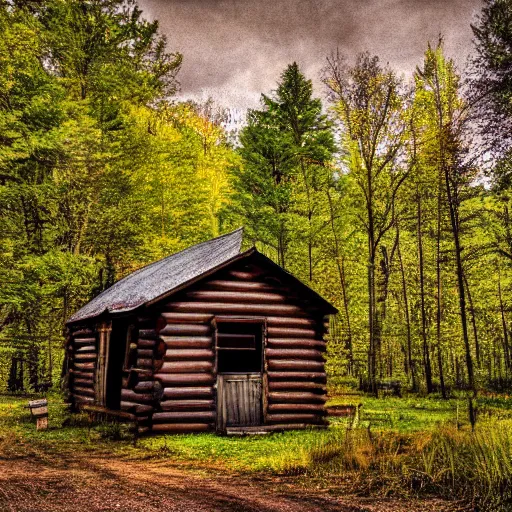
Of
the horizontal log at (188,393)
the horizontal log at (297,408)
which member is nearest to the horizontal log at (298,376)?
the horizontal log at (297,408)

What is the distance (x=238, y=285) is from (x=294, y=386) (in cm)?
318

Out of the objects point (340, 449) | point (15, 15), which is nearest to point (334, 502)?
point (340, 449)

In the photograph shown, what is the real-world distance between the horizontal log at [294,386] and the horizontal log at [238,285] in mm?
2534

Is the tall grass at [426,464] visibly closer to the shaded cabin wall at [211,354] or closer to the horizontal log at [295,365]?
the shaded cabin wall at [211,354]

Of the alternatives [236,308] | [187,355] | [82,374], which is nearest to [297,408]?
[236,308]

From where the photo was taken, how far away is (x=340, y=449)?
8742 millimetres

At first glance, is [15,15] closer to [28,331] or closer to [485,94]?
[28,331]

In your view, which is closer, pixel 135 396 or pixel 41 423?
pixel 135 396

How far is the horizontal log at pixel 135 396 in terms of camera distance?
1241 cm

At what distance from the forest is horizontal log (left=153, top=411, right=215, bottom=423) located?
9073 mm

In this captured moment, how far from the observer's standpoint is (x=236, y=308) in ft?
43.8

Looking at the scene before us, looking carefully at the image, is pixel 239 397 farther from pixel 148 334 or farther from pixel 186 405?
pixel 148 334

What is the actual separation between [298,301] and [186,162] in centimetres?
1486

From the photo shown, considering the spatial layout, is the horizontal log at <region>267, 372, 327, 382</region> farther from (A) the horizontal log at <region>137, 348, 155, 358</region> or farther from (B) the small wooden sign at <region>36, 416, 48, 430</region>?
(B) the small wooden sign at <region>36, 416, 48, 430</region>
